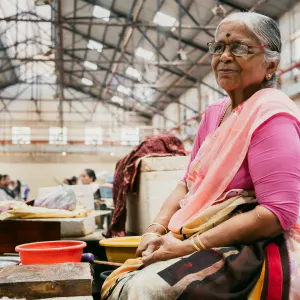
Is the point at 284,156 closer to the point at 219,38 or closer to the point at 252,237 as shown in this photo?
the point at 252,237

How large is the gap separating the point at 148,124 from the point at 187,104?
5.86 meters

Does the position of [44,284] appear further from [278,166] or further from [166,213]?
[278,166]

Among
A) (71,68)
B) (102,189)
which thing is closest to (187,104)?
(71,68)

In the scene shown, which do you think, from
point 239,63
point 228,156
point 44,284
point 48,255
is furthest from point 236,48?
point 48,255

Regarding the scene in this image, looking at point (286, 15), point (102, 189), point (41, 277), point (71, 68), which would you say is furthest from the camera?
point (71, 68)

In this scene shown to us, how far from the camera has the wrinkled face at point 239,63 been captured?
1.62 m

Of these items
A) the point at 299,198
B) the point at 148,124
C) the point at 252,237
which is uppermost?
the point at 148,124

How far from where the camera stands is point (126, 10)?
41.1ft

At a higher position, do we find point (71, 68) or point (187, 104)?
point (71, 68)

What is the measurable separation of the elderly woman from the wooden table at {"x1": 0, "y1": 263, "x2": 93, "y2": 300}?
0.12 meters

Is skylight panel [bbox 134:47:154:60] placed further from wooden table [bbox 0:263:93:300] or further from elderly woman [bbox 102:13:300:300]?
wooden table [bbox 0:263:93:300]

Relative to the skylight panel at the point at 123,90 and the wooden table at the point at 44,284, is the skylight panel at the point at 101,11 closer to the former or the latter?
the skylight panel at the point at 123,90

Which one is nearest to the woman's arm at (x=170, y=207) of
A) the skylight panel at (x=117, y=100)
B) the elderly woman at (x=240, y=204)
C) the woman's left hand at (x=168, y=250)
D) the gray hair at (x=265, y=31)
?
the elderly woman at (x=240, y=204)

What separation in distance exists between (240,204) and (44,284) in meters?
0.73
